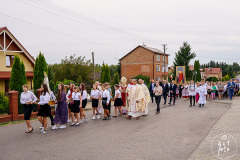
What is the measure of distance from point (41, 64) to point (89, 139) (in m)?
11.9

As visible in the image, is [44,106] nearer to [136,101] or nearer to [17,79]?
[136,101]

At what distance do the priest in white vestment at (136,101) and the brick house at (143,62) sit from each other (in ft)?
148

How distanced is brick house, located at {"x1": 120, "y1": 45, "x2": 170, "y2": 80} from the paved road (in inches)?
1867

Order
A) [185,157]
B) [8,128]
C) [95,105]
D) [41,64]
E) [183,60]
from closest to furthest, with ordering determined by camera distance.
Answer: [185,157] → [8,128] → [95,105] → [41,64] → [183,60]

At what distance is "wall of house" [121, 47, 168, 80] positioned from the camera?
59188 mm

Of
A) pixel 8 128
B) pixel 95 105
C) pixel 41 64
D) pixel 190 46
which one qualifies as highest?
pixel 190 46

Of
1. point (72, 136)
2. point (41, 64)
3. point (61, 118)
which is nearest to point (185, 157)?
point (72, 136)

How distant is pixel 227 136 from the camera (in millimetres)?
8016

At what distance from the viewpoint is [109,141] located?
25.0 feet

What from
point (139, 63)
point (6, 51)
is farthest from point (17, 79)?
point (139, 63)

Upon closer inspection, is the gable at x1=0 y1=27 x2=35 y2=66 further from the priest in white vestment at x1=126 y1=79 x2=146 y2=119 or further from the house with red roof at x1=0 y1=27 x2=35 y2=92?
the priest in white vestment at x1=126 y1=79 x2=146 y2=119

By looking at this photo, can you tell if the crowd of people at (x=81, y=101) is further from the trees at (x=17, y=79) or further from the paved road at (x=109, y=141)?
the trees at (x=17, y=79)

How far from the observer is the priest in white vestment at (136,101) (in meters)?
11.9

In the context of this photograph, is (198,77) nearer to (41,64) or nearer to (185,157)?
(41,64)
